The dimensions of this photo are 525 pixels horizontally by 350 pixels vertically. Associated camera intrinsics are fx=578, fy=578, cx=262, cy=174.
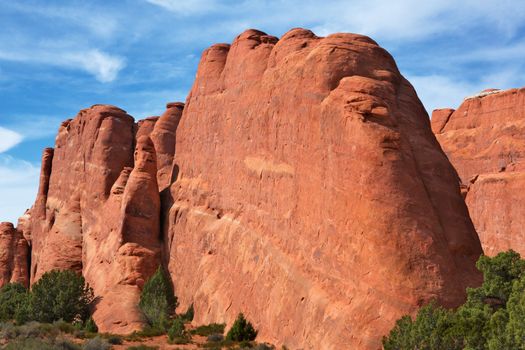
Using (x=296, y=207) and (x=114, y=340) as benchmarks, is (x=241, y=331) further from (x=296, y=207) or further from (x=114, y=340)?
(x=114, y=340)

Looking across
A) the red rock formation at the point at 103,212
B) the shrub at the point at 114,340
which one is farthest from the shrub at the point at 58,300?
the shrub at the point at 114,340

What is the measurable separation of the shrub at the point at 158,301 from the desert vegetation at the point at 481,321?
17918mm

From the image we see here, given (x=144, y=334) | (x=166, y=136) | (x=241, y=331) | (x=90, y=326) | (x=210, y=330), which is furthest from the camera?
(x=166, y=136)

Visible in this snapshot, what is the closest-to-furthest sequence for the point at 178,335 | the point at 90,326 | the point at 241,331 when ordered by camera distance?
1. the point at 241,331
2. the point at 178,335
3. the point at 90,326

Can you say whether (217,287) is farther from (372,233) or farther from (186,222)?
(372,233)

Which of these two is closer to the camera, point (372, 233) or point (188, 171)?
point (372, 233)

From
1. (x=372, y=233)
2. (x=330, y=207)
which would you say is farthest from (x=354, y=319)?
(x=330, y=207)

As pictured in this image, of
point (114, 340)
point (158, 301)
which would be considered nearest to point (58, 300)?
point (158, 301)

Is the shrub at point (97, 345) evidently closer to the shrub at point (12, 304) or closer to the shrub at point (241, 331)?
the shrub at point (241, 331)

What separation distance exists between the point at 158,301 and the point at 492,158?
54.4 meters

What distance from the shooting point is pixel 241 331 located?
30.6 m

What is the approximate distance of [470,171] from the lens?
80188mm

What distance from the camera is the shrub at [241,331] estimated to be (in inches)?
1198

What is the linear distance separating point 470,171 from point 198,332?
57.7m
